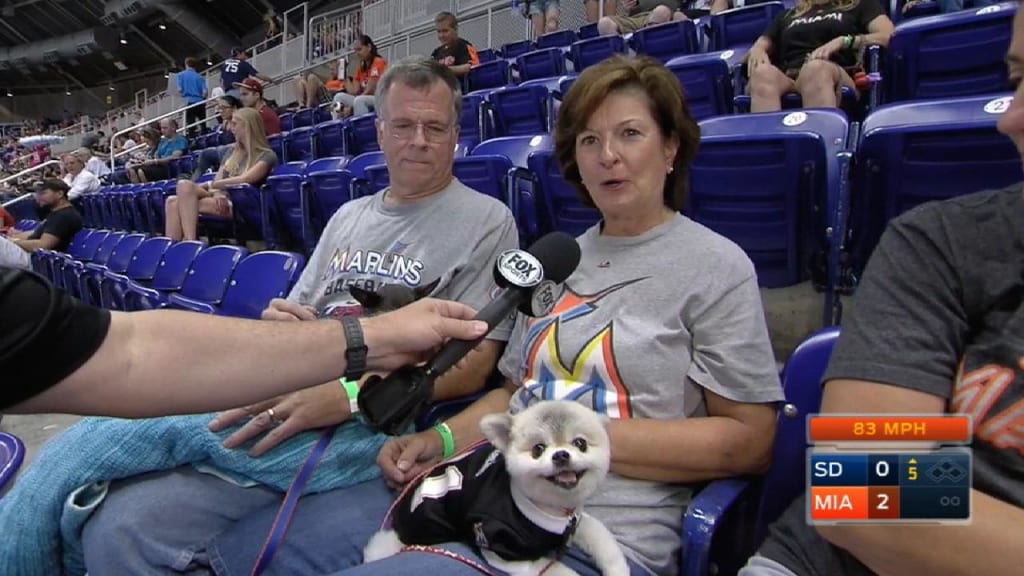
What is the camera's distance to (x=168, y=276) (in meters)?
3.33

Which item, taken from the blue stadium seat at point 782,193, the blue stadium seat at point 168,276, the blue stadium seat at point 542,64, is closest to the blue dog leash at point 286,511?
the blue stadium seat at point 782,193

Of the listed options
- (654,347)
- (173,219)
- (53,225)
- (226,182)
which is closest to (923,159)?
(654,347)

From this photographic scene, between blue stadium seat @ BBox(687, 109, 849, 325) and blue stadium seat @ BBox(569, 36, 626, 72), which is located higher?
blue stadium seat @ BBox(569, 36, 626, 72)

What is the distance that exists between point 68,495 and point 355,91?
6.78 meters

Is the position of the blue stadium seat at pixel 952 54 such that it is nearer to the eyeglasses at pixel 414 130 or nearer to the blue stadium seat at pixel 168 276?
the eyeglasses at pixel 414 130

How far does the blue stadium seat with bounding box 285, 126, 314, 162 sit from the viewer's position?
5.97 metres

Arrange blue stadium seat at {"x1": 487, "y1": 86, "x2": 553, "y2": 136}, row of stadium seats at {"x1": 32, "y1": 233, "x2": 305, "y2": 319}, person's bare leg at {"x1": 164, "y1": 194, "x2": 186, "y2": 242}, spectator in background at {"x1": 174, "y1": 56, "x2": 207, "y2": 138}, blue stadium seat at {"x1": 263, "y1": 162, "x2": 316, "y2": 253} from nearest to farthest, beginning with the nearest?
row of stadium seats at {"x1": 32, "y1": 233, "x2": 305, "y2": 319} → blue stadium seat at {"x1": 263, "y1": 162, "x2": 316, "y2": 253} → blue stadium seat at {"x1": 487, "y1": 86, "x2": 553, "y2": 136} → person's bare leg at {"x1": 164, "y1": 194, "x2": 186, "y2": 242} → spectator in background at {"x1": 174, "y1": 56, "x2": 207, "y2": 138}

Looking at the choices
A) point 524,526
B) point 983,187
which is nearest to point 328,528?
point 524,526

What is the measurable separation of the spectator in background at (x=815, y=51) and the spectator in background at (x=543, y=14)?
14.9 ft

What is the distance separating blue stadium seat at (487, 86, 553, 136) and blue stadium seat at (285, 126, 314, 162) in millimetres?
2383

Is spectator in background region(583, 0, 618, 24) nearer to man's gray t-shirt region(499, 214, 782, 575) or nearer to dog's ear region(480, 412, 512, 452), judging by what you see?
man's gray t-shirt region(499, 214, 782, 575)

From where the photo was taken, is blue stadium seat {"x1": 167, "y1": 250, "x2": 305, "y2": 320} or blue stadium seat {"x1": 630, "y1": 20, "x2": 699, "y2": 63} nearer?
A: blue stadium seat {"x1": 167, "y1": 250, "x2": 305, "y2": 320}

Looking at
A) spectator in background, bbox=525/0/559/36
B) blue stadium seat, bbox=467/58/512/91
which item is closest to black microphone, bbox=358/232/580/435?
blue stadium seat, bbox=467/58/512/91

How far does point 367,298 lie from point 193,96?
1282cm
